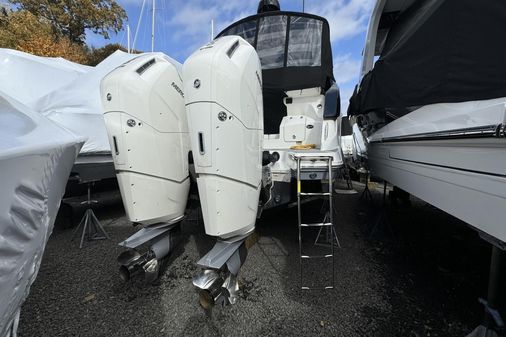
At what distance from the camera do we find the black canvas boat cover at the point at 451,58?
53.6 inches

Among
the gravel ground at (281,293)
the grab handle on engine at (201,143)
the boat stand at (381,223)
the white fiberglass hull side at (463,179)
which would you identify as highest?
the grab handle on engine at (201,143)

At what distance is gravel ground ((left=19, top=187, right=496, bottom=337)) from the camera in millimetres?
1968

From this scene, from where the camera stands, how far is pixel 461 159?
1.47 meters

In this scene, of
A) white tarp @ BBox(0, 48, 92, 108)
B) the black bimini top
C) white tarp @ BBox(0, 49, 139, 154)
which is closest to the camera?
the black bimini top

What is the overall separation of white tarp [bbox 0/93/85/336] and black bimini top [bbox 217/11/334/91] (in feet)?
10.3

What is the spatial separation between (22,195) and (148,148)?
1.40m

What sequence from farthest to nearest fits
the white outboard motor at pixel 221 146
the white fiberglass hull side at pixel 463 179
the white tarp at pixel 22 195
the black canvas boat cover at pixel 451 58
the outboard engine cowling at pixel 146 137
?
the outboard engine cowling at pixel 146 137, the white outboard motor at pixel 221 146, the black canvas boat cover at pixel 451 58, the white fiberglass hull side at pixel 463 179, the white tarp at pixel 22 195

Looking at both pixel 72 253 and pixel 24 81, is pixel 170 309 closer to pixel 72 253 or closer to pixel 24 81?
pixel 72 253

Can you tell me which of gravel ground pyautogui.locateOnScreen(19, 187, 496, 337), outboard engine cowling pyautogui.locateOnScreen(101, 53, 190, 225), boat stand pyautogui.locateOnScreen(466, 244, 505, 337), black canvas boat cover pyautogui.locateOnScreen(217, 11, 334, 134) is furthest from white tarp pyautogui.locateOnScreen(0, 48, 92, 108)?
boat stand pyautogui.locateOnScreen(466, 244, 505, 337)

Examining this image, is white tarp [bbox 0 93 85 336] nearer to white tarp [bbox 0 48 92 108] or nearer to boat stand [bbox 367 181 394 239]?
boat stand [bbox 367 181 394 239]

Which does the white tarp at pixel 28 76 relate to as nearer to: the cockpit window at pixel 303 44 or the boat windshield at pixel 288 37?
the boat windshield at pixel 288 37

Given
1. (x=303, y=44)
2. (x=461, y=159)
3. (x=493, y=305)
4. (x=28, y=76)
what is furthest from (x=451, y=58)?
(x=28, y=76)

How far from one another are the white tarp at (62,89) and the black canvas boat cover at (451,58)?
3866 millimetres

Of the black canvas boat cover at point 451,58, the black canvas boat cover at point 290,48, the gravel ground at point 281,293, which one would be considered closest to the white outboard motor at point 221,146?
the gravel ground at point 281,293
